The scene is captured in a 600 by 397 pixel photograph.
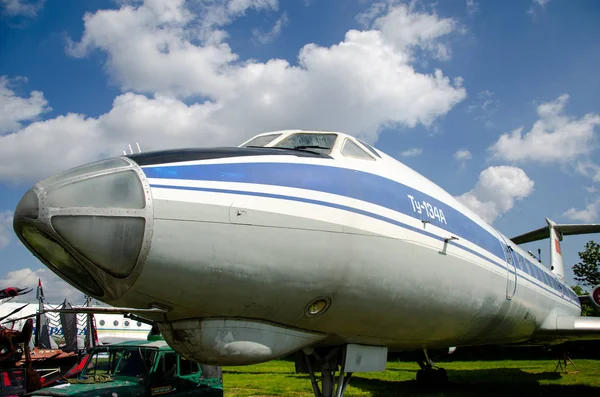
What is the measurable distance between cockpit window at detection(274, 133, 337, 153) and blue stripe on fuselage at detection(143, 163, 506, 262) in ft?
1.78

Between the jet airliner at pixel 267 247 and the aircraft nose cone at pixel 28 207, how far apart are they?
0.01 metres

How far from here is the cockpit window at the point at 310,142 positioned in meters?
5.64

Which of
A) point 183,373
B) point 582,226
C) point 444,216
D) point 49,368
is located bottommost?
point 49,368

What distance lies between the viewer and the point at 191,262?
12.8ft

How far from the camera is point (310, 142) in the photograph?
576cm

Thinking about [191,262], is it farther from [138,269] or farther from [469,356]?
[469,356]

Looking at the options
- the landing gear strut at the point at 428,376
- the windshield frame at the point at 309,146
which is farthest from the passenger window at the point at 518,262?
the landing gear strut at the point at 428,376

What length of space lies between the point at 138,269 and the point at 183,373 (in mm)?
6573

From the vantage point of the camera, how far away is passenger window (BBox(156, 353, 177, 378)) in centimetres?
929

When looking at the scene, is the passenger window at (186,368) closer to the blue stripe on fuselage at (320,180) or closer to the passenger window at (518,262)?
the blue stripe on fuselage at (320,180)

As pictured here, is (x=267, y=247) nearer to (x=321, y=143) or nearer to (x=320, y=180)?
(x=320, y=180)

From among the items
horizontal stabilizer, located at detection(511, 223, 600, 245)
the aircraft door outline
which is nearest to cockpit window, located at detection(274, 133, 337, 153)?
the aircraft door outline

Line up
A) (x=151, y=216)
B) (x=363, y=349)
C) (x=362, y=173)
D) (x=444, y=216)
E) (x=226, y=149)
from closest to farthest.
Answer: (x=151, y=216) < (x=226, y=149) < (x=362, y=173) < (x=363, y=349) < (x=444, y=216)

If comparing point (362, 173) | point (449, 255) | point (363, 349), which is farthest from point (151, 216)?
point (449, 255)
